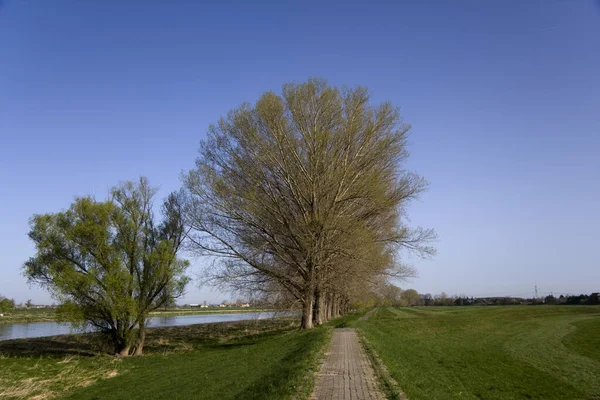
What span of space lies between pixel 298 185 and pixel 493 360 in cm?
1287

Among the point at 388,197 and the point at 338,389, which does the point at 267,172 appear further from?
the point at 338,389

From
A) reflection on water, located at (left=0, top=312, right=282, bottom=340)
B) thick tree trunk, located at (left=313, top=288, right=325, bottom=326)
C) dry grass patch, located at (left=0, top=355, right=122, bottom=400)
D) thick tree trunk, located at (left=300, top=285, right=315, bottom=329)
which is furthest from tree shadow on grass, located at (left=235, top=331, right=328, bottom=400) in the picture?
thick tree trunk, located at (left=313, top=288, right=325, bottom=326)

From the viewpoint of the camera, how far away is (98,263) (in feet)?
93.3

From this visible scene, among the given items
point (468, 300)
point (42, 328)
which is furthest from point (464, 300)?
point (42, 328)

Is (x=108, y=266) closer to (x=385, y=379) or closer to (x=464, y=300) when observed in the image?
(x=385, y=379)

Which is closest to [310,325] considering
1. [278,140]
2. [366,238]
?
[366,238]

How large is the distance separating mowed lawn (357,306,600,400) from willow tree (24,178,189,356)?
A: 15937mm

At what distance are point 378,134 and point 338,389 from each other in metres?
17.7

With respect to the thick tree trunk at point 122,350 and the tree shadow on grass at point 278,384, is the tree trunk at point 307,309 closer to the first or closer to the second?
the thick tree trunk at point 122,350

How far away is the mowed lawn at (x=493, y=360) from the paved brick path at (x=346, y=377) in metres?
0.69

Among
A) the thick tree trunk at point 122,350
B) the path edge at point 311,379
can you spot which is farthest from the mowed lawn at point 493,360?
the thick tree trunk at point 122,350

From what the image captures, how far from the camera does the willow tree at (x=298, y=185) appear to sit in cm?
2362

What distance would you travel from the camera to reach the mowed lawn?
12.6 meters

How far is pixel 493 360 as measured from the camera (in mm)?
18531
